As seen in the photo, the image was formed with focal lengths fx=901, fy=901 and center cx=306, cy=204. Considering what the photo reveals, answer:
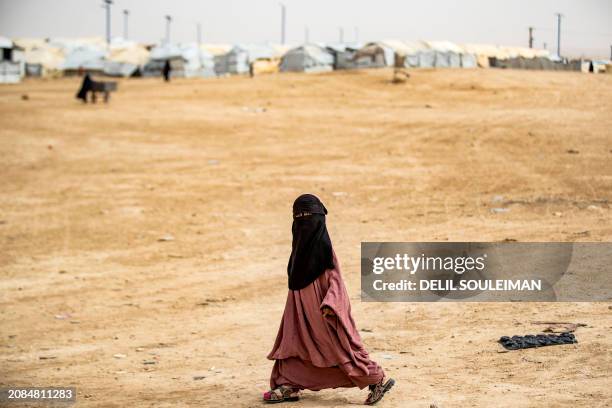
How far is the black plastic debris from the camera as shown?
23.7ft

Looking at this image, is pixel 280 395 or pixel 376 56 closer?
pixel 280 395

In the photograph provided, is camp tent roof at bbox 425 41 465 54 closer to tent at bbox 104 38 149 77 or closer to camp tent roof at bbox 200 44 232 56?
camp tent roof at bbox 200 44 232 56

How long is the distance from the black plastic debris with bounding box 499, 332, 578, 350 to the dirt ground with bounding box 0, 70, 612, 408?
113mm

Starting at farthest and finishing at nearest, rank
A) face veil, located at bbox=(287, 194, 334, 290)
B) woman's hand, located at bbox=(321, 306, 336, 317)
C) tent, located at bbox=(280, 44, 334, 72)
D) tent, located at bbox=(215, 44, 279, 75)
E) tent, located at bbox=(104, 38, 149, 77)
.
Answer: tent, located at bbox=(104, 38, 149, 77) < tent, located at bbox=(215, 44, 279, 75) < tent, located at bbox=(280, 44, 334, 72) < face veil, located at bbox=(287, 194, 334, 290) < woman's hand, located at bbox=(321, 306, 336, 317)

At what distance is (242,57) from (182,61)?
2.99 m

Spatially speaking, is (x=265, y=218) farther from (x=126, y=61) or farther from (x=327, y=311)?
(x=126, y=61)

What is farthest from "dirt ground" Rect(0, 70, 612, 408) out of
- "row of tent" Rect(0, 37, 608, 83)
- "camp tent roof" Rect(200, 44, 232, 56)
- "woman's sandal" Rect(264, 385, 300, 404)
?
"camp tent roof" Rect(200, 44, 232, 56)

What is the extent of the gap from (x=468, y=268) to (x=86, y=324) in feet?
14.4

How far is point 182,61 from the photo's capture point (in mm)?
44281

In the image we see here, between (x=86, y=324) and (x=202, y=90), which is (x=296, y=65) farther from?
(x=86, y=324)

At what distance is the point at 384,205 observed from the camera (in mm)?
14906

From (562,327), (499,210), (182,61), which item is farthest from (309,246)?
(182,61)

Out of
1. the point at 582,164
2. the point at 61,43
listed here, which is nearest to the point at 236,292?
the point at 582,164

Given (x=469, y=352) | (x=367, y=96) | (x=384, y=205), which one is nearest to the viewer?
(x=469, y=352)
